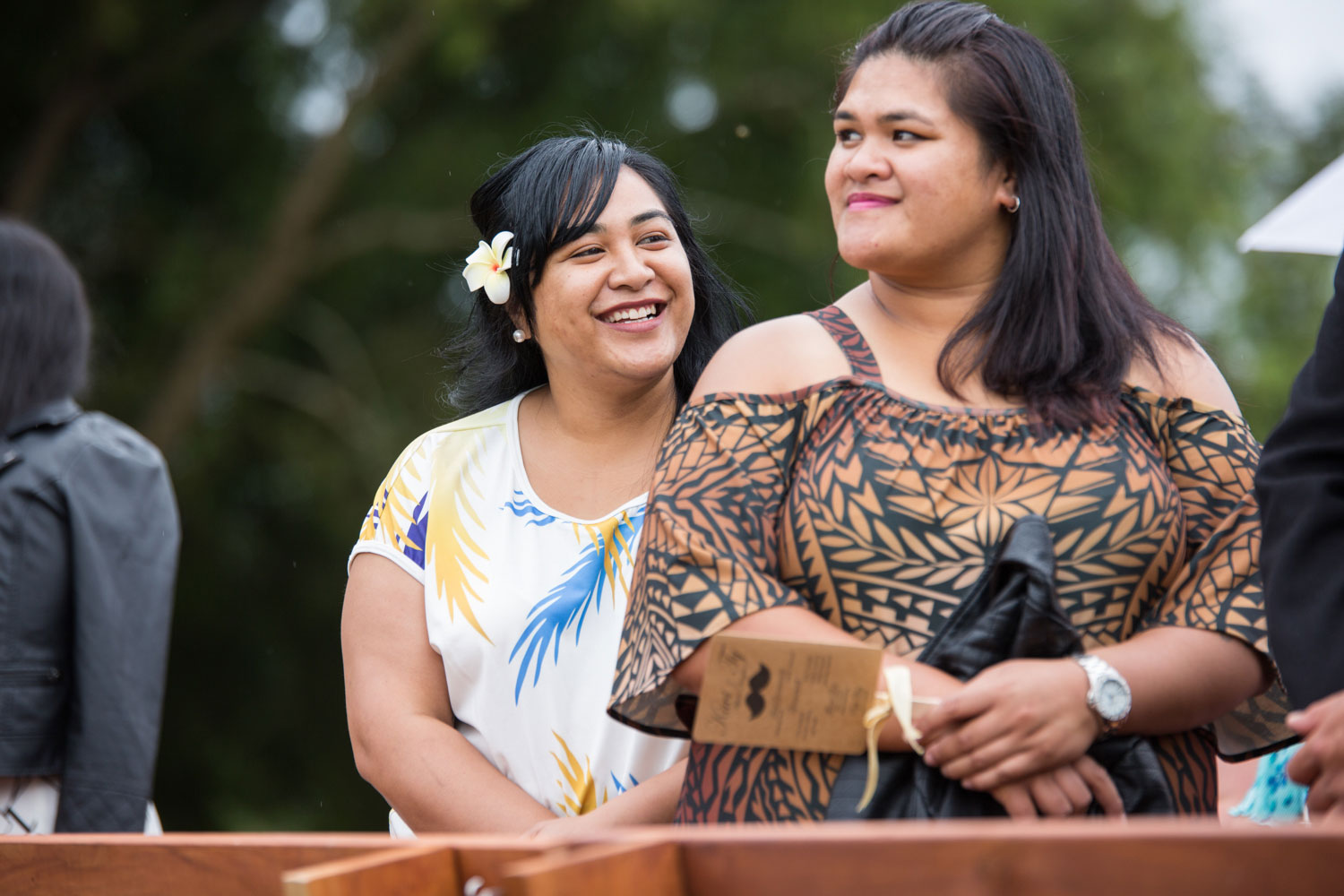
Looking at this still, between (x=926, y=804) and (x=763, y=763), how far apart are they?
22 cm

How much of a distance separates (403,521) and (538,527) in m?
0.26

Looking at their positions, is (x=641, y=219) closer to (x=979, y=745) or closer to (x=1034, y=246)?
(x=1034, y=246)

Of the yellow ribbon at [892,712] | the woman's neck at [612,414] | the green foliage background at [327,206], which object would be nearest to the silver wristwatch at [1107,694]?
the yellow ribbon at [892,712]

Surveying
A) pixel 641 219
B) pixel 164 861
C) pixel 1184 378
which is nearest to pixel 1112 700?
pixel 1184 378

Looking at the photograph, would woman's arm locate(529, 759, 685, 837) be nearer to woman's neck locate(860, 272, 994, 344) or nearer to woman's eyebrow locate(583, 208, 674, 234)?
woman's neck locate(860, 272, 994, 344)

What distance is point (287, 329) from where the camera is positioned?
29.3 ft

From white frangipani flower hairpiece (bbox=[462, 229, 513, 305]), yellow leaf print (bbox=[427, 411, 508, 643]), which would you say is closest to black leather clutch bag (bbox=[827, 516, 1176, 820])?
yellow leaf print (bbox=[427, 411, 508, 643])

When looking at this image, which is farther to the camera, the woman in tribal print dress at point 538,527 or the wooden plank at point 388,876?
the woman in tribal print dress at point 538,527

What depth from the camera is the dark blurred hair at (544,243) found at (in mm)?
2756

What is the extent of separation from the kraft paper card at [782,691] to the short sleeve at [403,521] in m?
1.00

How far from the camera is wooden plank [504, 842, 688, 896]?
1.22 m

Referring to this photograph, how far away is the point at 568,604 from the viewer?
2498 mm

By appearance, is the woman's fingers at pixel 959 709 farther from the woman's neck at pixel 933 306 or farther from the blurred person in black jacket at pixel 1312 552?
the woman's neck at pixel 933 306

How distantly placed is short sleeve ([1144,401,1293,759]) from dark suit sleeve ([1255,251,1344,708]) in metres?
0.12
